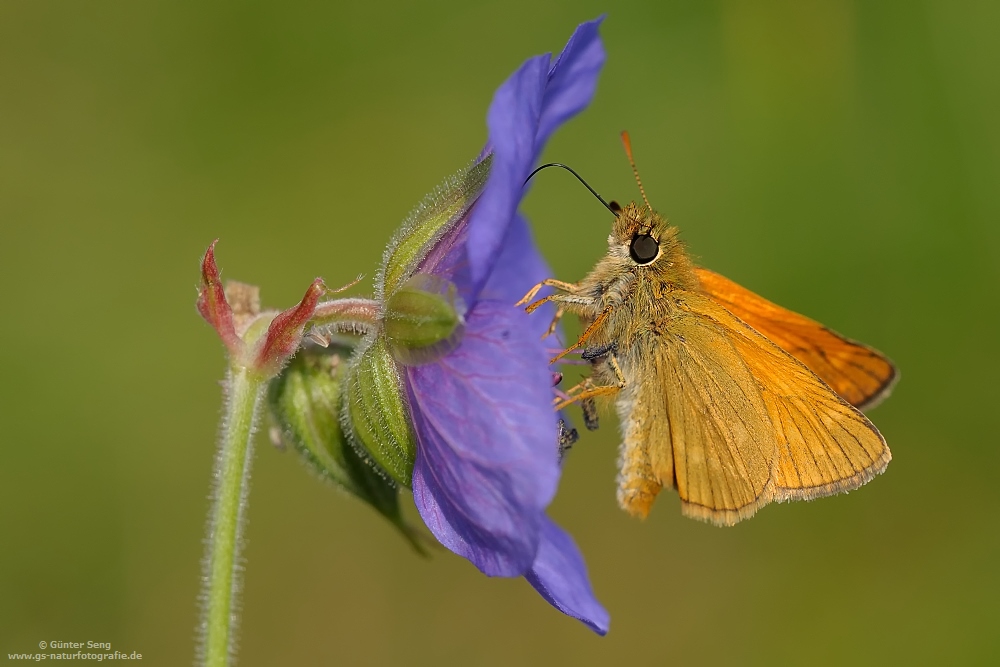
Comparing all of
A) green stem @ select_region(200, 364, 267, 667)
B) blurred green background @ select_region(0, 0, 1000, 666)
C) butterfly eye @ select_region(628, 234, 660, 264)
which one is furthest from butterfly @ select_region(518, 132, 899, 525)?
blurred green background @ select_region(0, 0, 1000, 666)

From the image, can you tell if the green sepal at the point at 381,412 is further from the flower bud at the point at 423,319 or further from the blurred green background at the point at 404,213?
the blurred green background at the point at 404,213

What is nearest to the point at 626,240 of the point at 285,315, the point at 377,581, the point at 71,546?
the point at 285,315

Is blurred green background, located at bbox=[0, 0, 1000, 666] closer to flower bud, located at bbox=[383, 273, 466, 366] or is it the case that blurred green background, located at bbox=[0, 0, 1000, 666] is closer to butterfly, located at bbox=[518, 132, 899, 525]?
butterfly, located at bbox=[518, 132, 899, 525]

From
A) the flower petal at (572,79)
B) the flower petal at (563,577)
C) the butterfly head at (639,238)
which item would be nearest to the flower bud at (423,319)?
the flower petal at (572,79)

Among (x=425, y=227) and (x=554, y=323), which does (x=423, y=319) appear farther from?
(x=554, y=323)

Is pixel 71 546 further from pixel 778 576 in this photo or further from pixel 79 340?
pixel 778 576
